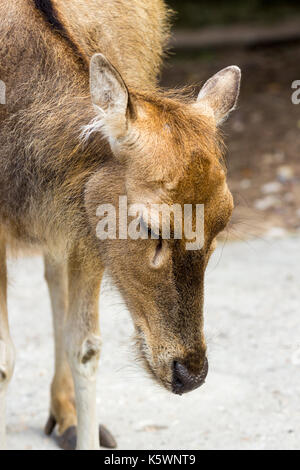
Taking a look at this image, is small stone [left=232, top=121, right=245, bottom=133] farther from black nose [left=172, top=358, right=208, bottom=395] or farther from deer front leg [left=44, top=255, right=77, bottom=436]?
black nose [left=172, top=358, right=208, bottom=395]

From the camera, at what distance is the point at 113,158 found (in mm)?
4215

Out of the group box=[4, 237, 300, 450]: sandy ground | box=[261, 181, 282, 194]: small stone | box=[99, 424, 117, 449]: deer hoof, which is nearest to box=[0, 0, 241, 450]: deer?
box=[99, 424, 117, 449]: deer hoof

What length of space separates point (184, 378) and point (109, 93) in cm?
144

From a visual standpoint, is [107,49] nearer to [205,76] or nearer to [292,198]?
[292,198]

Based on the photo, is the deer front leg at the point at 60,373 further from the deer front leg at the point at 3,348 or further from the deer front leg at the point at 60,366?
the deer front leg at the point at 3,348

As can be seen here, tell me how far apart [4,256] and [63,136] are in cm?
101

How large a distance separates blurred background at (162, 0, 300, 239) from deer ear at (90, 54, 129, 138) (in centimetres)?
524

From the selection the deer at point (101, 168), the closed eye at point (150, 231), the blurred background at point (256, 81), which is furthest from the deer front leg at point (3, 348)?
the blurred background at point (256, 81)

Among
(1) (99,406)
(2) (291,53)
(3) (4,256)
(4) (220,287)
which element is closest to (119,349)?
(1) (99,406)

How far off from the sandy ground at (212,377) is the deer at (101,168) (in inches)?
13.9

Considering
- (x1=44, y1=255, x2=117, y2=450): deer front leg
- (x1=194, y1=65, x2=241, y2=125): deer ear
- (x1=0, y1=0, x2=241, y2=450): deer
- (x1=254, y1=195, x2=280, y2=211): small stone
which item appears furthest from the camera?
(x1=254, y1=195, x2=280, y2=211): small stone

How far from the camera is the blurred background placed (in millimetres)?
11242

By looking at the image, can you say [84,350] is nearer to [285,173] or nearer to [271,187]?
[271,187]

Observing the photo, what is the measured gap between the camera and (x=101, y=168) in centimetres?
429
